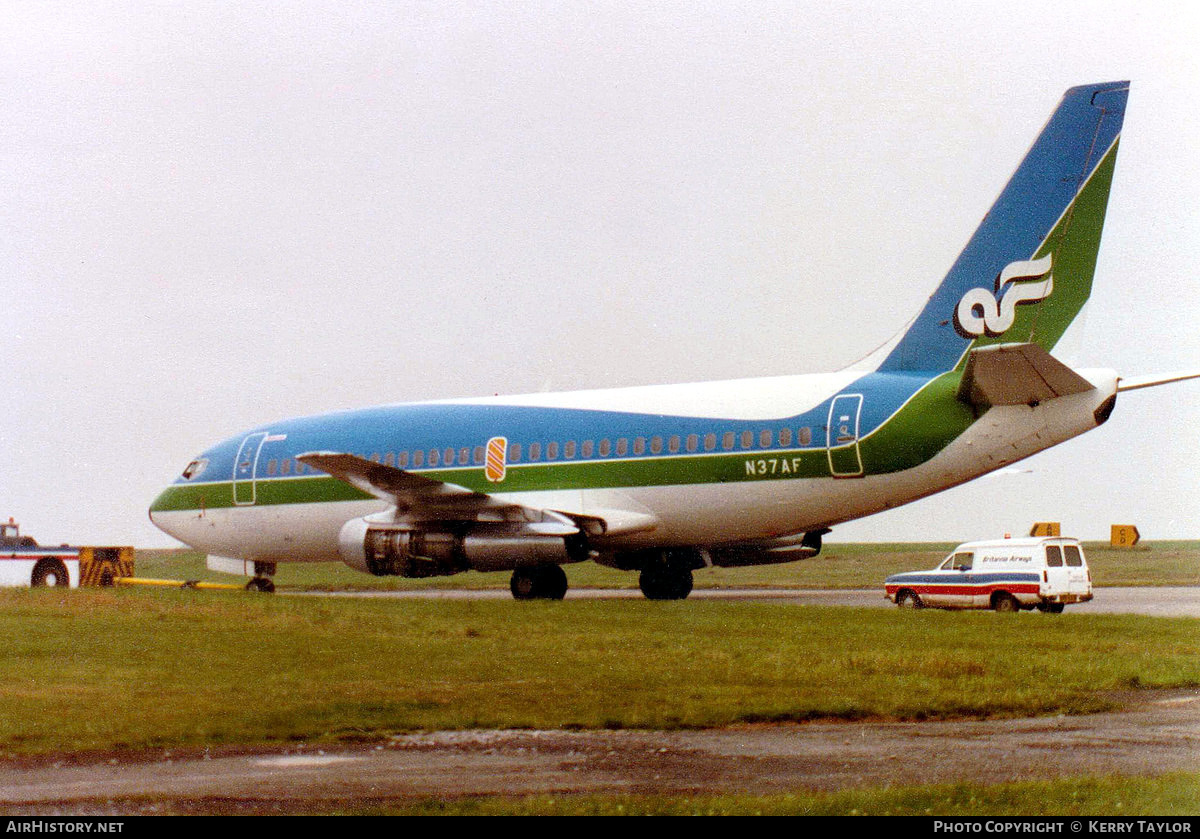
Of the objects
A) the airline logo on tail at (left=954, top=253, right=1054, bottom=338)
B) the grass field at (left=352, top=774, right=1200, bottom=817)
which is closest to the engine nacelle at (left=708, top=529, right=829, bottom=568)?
the airline logo on tail at (left=954, top=253, right=1054, bottom=338)

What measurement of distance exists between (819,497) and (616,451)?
15.6 feet

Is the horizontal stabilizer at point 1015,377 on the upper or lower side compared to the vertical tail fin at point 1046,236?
lower

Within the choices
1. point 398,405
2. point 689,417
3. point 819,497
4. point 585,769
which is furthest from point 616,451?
point 585,769

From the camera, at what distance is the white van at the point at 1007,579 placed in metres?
26.3

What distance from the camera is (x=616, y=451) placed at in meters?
28.5

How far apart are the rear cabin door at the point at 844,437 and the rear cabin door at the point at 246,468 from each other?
50.2 ft

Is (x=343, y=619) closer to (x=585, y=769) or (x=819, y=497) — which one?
(x=819, y=497)

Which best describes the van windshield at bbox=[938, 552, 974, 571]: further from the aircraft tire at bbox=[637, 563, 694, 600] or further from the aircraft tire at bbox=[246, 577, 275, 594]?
the aircraft tire at bbox=[246, 577, 275, 594]

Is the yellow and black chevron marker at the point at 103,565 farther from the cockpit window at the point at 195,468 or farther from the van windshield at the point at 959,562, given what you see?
the van windshield at the point at 959,562

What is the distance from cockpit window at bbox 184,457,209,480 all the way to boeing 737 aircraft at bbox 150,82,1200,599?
88 centimetres

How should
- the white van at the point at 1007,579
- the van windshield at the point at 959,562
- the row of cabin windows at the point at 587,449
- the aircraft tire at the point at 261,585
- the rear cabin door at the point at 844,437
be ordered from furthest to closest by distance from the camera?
the aircraft tire at the point at 261,585 < the van windshield at the point at 959,562 < the white van at the point at 1007,579 < the row of cabin windows at the point at 587,449 < the rear cabin door at the point at 844,437

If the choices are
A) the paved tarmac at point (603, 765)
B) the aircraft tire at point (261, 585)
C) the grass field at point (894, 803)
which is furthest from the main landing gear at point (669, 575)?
the grass field at point (894, 803)

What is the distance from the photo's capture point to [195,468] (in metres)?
35.9

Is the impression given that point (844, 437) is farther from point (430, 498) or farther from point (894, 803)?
point (894, 803)
